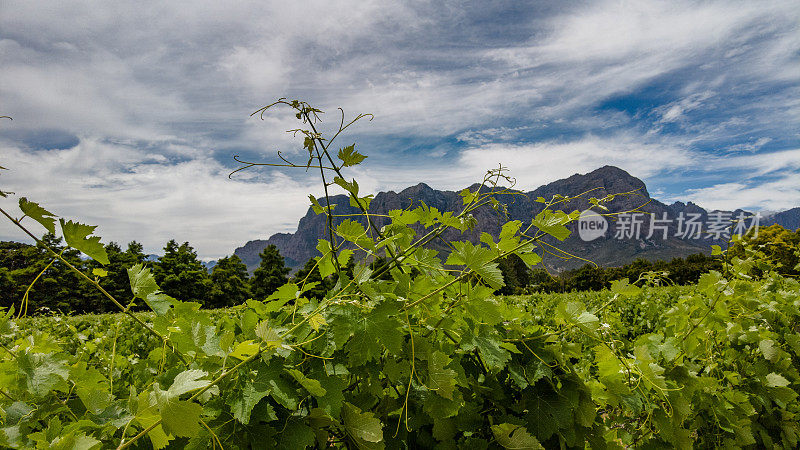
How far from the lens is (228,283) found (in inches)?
2143

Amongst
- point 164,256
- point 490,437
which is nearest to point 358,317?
point 490,437

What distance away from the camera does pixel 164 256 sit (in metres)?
49.6

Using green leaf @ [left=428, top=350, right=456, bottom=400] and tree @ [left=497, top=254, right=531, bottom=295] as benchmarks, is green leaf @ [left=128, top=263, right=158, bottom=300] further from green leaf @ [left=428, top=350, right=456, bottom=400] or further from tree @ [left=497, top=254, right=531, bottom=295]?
tree @ [left=497, top=254, right=531, bottom=295]

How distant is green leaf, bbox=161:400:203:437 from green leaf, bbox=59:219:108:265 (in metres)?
0.55

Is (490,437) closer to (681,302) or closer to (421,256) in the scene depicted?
(421,256)

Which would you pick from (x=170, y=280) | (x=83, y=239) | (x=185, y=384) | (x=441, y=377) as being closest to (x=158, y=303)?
(x=83, y=239)

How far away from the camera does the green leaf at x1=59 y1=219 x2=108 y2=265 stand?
1166 mm

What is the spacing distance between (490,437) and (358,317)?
2.73 ft

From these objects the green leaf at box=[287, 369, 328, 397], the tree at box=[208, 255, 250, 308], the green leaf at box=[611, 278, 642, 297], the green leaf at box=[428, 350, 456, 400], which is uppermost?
the green leaf at box=[611, 278, 642, 297]

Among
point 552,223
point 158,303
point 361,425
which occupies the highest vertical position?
point 552,223

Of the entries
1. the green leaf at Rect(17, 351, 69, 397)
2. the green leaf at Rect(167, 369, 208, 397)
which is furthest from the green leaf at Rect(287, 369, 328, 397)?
the green leaf at Rect(17, 351, 69, 397)

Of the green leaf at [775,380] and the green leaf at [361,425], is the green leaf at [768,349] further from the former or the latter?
the green leaf at [361,425]

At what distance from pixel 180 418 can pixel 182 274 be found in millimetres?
55686

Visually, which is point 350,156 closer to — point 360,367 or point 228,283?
point 360,367
